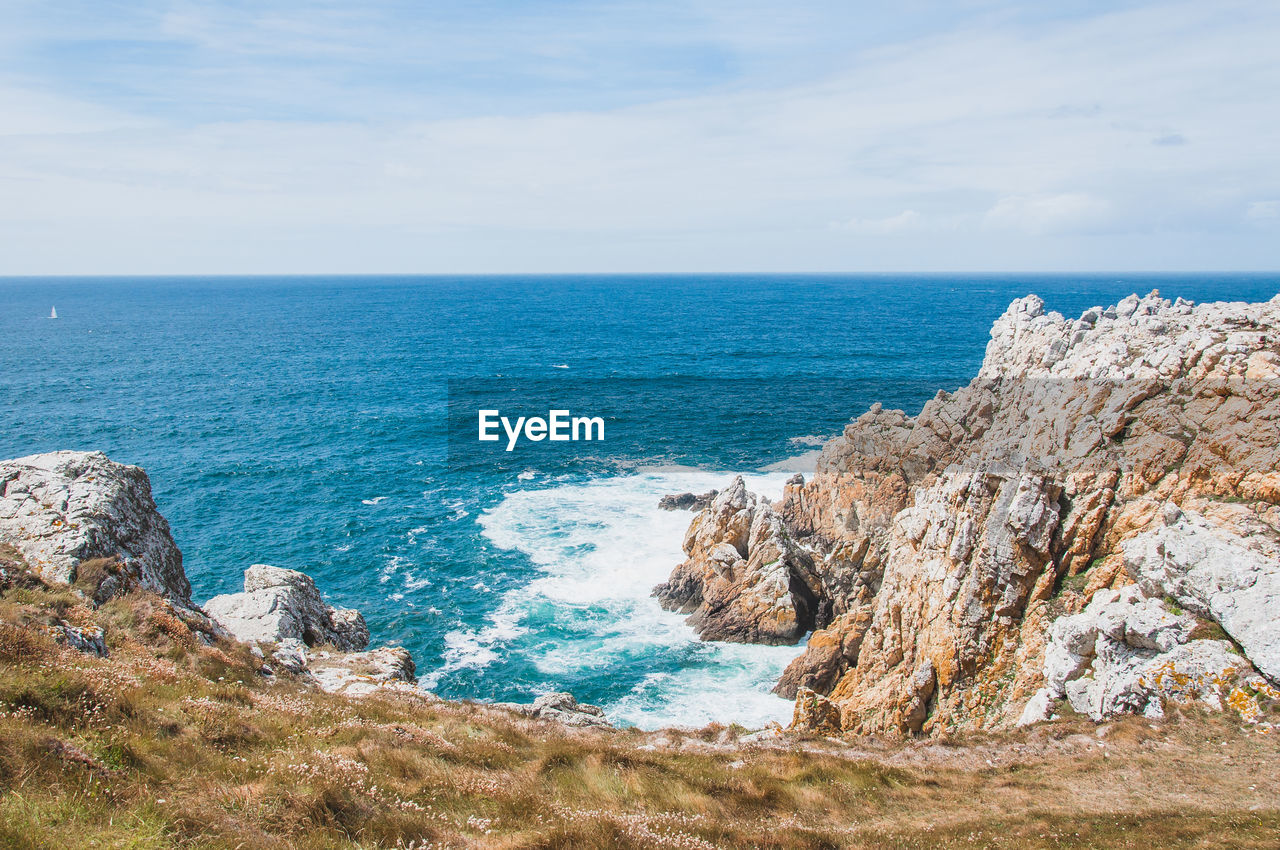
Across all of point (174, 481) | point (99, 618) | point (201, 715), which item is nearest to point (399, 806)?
point (201, 715)

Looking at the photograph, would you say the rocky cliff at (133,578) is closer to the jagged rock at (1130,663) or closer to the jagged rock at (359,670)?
the jagged rock at (359,670)

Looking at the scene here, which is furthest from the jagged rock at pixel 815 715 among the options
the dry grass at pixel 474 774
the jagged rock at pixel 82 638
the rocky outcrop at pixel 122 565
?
the jagged rock at pixel 82 638

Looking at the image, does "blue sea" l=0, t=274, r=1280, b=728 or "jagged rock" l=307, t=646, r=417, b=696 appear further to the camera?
"blue sea" l=0, t=274, r=1280, b=728

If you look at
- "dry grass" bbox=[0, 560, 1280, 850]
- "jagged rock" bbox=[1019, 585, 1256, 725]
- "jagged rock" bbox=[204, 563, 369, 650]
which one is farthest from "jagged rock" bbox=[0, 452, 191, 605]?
"jagged rock" bbox=[1019, 585, 1256, 725]

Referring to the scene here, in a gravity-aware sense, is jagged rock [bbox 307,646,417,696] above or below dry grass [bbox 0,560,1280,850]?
below

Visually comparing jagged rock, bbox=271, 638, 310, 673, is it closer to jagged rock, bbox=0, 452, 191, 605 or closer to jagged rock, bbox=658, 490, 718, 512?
jagged rock, bbox=0, 452, 191, 605

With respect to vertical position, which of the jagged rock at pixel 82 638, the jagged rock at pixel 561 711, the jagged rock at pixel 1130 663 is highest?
the jagged rock at pixel 82 638
